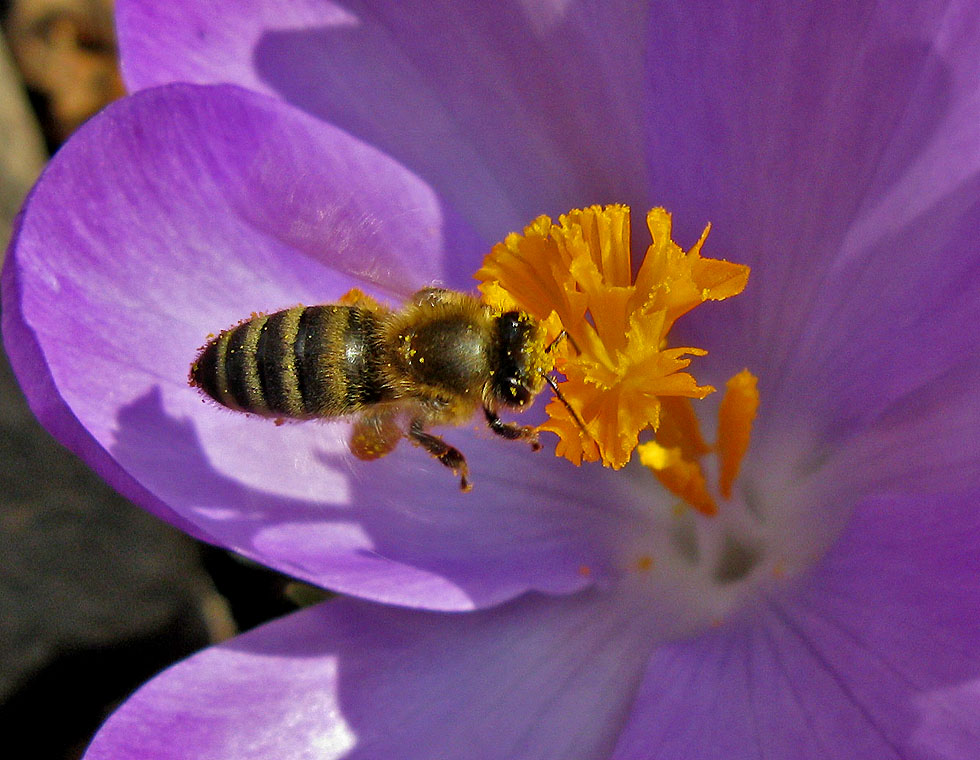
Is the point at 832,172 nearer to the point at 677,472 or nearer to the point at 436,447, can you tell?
the point at 677,472

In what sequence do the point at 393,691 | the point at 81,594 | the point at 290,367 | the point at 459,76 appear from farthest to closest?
the point at 81,594 → the point at 459,76 → the point at 393,691 → the point at 290,367

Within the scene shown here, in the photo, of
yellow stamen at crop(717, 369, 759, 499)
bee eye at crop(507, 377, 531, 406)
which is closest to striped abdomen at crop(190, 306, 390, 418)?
bee eye at crop(507, 377, 531, 406)

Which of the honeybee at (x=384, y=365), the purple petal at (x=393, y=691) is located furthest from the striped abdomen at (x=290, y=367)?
the purple petal at (x=393, y=691)

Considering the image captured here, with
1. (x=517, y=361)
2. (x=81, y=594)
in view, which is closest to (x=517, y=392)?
(x=517, y=361)

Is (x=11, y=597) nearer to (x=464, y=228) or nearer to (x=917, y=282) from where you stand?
(x=464, y=228)

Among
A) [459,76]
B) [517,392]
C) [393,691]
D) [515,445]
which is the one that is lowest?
[393,691]

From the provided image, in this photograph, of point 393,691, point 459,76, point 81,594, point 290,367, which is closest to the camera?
point 290,367

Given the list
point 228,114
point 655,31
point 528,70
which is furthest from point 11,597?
point 655,31

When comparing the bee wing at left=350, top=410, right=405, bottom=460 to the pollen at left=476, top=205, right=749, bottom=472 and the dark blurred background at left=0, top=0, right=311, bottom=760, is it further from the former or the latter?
the dark blurred background at left=0, top=0, right=311, bottom=760
